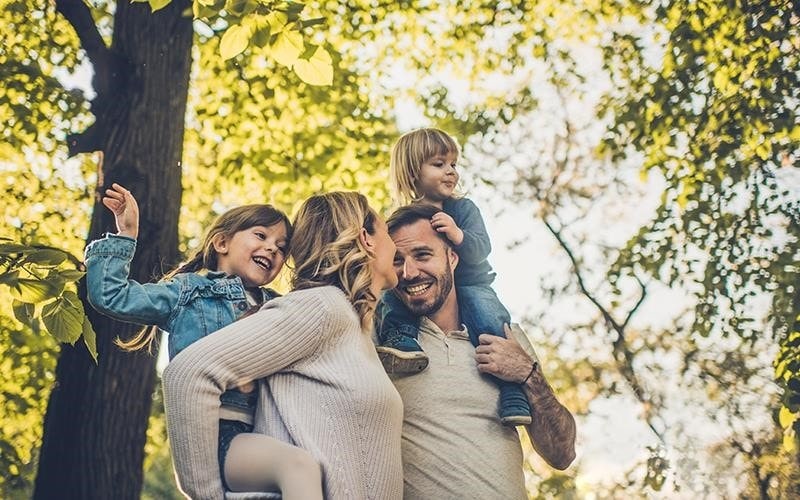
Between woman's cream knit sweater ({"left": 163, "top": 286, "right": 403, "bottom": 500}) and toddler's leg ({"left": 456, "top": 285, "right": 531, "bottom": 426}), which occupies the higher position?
toddler's leg ({"left": 456, "top": 285, "right": 531, "bottom": 426})

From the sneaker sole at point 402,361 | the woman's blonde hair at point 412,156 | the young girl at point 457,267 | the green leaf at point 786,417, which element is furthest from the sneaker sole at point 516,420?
the green leaf at point 786,417

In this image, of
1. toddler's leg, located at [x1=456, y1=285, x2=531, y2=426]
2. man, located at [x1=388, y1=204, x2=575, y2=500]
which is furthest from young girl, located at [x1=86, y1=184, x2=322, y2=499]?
toddler's leg, located at [x1=456, y1=285, x2=531, y2=426]

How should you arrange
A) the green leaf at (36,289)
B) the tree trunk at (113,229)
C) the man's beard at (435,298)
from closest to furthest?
the green leaf at (36,289) < the man's beard at (435,298) < the tree trunk at (113,229)

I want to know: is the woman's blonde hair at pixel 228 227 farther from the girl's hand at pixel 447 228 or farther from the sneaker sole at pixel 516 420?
the sneaker sole at pixel 516 420

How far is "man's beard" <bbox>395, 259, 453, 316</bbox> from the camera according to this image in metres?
4.41

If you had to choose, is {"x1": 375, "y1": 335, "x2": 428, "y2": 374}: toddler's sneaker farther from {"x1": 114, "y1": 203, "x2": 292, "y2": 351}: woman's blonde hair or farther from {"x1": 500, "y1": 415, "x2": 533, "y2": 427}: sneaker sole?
{"x1": 114, "y1": 203, "x2": 292, "y2": 351}: woman's blonde hair

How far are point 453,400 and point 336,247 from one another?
94cm

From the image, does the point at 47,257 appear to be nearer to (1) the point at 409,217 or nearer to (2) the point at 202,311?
(2) the point at 202,311

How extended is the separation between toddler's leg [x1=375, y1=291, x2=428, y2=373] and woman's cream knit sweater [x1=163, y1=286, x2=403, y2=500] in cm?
64

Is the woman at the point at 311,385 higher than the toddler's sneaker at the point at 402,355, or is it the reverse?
the toddler's sneaker at the point at 402,355

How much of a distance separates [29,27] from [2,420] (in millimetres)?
4372

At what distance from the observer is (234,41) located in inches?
183

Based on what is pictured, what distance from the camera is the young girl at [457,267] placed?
4.14 meters

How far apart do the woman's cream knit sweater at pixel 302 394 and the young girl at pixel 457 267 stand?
2.39ft
